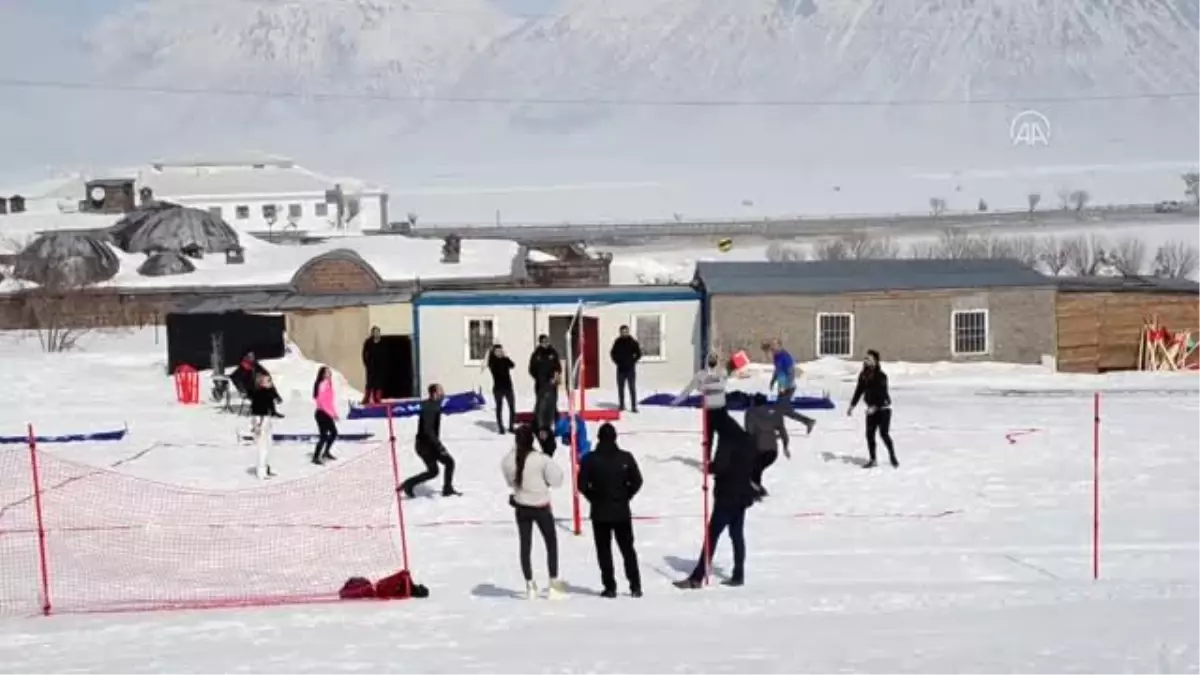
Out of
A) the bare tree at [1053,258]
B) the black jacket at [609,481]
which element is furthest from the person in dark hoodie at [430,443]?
the bare tree at [1053,258]

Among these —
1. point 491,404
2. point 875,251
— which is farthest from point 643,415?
point 875,251

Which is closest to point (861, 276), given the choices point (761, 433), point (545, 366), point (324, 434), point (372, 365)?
point (372, 365)

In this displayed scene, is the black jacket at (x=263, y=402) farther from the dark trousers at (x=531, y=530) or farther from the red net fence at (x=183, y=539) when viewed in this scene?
the dark trousers at (x=531, y=530)

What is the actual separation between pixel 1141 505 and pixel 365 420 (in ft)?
38.6

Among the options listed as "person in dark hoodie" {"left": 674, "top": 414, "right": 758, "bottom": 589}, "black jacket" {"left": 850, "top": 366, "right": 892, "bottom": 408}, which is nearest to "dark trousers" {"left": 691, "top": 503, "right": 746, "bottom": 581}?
"person in dark hoodie" {"left": 674, "top": 414, "right": 758, "bottom": 589}

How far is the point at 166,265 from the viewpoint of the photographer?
221 feet

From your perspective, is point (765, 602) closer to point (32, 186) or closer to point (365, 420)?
point (365, 420)

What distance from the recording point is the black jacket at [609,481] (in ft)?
37.9

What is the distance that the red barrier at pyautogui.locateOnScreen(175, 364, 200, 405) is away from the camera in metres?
25.3

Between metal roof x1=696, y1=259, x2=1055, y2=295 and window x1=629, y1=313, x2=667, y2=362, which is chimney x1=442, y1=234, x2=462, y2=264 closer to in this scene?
metal roof x1=696, y1=259, x2=1055, y2=295

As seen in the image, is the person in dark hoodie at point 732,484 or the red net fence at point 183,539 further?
the red net fence at point 183,539

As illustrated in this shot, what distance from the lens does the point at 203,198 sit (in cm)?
14400

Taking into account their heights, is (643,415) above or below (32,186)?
below

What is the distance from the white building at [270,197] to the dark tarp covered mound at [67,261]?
68858mm
